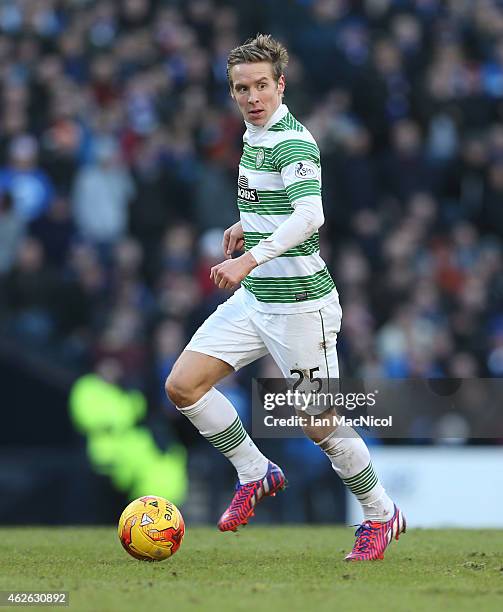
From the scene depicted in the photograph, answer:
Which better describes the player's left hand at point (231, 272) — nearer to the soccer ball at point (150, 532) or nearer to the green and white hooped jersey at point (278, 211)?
the green and white hooped jersey at point (278, 211)

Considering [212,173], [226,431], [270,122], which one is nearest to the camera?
[270,122]

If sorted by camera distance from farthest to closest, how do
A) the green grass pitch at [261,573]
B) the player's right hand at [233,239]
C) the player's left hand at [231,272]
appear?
the player's right hand at [233,239] → the player's left hand at [231,272] → the green grass pitch at [261,573]

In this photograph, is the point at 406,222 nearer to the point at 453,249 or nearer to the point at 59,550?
the point at 453,249

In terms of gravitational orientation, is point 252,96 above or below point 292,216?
above

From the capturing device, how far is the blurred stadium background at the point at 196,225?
531 inches

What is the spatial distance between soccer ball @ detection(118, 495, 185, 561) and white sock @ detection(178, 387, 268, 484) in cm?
59

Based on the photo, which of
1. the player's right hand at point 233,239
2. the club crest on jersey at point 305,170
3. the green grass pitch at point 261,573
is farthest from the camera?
the player's right hand at point 233,239

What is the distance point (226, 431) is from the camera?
329 inches

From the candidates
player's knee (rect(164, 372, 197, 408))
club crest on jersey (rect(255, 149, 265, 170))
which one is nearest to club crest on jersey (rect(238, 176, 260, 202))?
club crest on jersey (rect(255, 149, 265, 170))

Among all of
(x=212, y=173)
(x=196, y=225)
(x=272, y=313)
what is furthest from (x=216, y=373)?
(x=212, y=173)

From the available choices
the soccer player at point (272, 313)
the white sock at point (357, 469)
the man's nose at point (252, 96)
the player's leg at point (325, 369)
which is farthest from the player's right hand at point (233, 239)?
the white sock at point (357, 469)

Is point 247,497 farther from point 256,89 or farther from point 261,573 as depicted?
point 256,89

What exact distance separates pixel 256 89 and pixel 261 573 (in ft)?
8.41

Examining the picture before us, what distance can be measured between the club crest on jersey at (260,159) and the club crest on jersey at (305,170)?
0.29 meters
